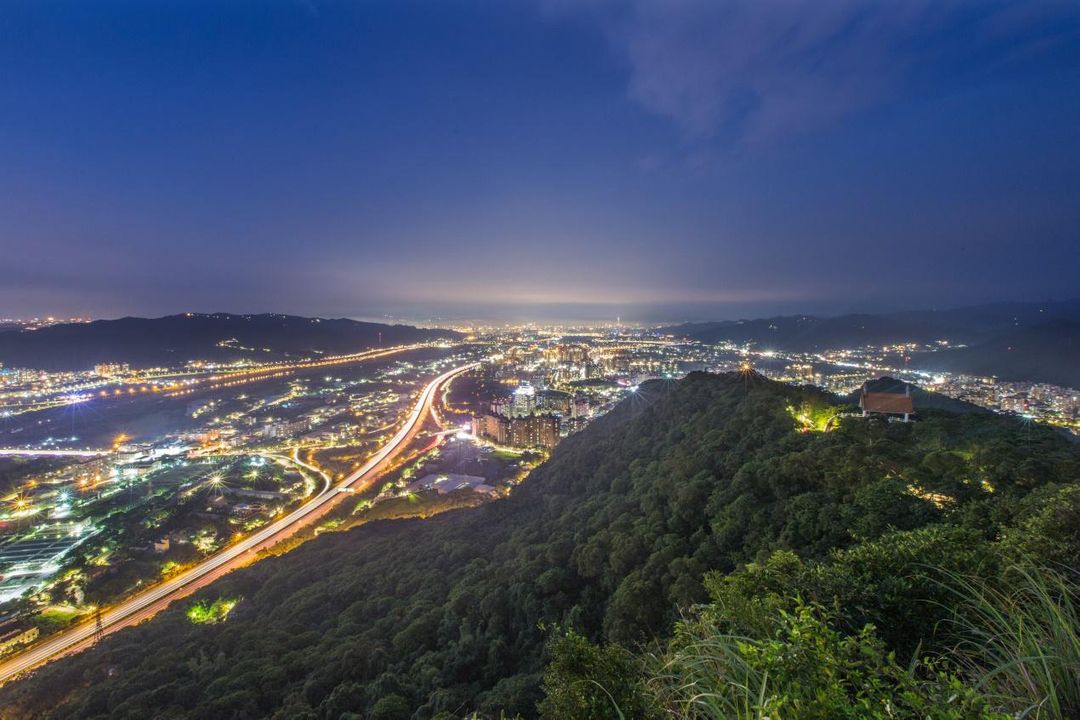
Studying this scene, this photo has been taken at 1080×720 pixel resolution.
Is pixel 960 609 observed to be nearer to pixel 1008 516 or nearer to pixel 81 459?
pixel 1008 516

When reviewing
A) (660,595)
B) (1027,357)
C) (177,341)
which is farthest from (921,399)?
(177,341)

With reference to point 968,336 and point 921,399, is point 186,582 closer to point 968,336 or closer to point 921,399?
point 921,399

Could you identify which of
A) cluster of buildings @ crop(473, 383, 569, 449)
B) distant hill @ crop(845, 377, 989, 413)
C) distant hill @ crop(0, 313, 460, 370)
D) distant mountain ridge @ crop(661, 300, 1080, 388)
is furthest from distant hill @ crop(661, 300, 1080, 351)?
distant hill @ crop(0, 313, 460, 370)

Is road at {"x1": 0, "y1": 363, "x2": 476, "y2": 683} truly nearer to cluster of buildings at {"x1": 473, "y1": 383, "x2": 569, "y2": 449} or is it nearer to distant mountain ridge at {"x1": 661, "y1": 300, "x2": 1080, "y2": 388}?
cluster of buildings at {"x1": 473, "y1": 383, "x2": 569, "y2": 449}

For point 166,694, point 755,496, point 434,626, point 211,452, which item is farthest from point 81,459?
point 755,496

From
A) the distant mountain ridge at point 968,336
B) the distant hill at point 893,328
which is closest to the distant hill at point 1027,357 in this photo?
the distant mountain ridge at point 968,336

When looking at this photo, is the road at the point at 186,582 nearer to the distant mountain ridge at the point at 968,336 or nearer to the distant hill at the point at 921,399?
the distant hill at the point at 921,399
